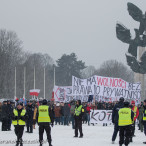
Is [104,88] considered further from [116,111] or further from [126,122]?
[126,122]

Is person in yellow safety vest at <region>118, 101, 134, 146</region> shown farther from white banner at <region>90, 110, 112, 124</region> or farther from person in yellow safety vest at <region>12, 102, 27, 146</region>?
white banner at <region>90, 110, 112, 124</region>

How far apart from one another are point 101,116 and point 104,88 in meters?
1.86

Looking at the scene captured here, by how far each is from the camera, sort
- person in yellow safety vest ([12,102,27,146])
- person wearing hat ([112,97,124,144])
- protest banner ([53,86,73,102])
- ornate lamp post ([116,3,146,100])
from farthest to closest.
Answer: ornate lamp post ([116,3,146,100])
protest banner ([53,86,73,102])
person wearing hat ([112,97,124,144])
person in yellow safety vest ([12,102,27,146])

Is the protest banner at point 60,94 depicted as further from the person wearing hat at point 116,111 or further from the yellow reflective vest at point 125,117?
the yellow reflective vest at point 125,117

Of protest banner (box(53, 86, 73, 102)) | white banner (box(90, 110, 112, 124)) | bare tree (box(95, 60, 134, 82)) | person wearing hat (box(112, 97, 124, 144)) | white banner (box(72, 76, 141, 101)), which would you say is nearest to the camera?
person wearing hat (box(112, 97, 124, 144))

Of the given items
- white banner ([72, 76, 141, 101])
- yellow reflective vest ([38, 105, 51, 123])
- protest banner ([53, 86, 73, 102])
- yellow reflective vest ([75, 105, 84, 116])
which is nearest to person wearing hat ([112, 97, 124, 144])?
yellow reflective vest ([75, 105, 84, 116])

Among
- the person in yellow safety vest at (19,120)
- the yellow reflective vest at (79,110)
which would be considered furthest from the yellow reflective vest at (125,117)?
the yellow reflective vest at (79,110)

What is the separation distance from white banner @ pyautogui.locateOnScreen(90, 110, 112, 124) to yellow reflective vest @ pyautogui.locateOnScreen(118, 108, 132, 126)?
15656 mm

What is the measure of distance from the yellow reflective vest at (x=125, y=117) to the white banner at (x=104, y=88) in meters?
15.6

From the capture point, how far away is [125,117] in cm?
1496

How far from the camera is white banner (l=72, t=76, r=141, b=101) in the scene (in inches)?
1215

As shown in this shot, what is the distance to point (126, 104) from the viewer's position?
14883 mm

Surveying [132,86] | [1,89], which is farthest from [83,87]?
[1,89]

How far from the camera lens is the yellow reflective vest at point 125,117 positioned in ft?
48.9
